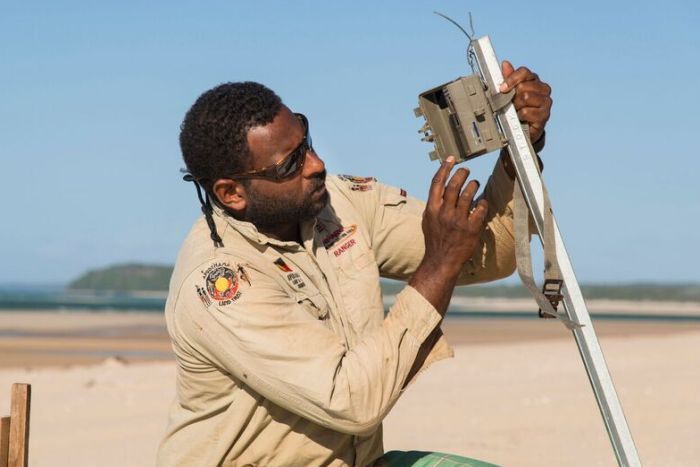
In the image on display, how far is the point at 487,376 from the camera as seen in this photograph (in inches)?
561

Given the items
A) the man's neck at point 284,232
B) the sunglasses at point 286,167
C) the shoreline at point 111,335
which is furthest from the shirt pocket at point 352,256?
the shoreline at point 111,335

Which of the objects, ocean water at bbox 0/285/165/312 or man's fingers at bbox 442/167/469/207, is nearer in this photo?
man's fingers at bbox 442/167/469/207

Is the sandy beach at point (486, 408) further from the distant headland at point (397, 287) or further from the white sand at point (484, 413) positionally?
the distant headland at point (397, 287)

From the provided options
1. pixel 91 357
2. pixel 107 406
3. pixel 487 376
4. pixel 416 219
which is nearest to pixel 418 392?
pixel 487 376

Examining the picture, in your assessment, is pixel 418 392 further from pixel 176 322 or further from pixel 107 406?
pixel 176 322

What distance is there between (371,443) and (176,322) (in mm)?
758

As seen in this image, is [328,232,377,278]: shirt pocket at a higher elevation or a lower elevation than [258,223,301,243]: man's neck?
lower

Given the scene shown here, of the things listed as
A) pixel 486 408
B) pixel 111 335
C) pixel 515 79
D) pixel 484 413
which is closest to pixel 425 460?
pixel 515 79

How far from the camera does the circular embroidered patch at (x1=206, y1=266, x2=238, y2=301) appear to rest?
333cm

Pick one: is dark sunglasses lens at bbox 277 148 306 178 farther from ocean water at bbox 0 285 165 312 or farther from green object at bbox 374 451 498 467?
ocean water at bbox 0 285 165 312

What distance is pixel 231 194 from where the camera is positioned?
364 cm

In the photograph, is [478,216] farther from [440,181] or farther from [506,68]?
[506,68]

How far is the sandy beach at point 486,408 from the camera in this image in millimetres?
Result: 8836

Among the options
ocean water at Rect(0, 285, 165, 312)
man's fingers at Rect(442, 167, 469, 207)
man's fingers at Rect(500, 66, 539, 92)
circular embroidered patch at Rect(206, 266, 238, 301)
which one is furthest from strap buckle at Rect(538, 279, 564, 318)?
ocean water at Rect(0, 285, 165, 312)
